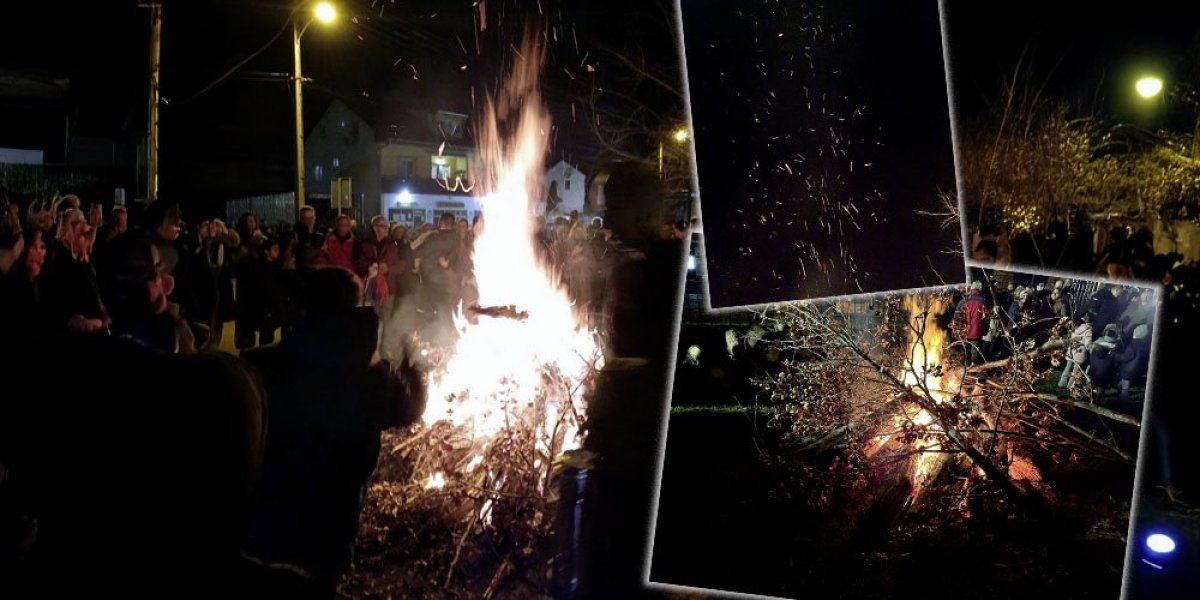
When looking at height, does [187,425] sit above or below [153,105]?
below

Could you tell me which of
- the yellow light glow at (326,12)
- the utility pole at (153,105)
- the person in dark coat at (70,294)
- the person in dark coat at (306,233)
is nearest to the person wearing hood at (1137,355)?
the person in dark coat at (70,294)

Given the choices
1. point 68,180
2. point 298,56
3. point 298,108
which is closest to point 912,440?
point 298,56

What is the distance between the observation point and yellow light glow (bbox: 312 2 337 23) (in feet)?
49.2

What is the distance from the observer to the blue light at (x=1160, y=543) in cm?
217

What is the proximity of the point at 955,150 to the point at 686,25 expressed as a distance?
605 millimetres

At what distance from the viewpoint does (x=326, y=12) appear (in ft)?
49.3

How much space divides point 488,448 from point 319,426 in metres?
1.63

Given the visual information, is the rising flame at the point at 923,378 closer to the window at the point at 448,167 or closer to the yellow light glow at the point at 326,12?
the yellow light glow at the point at 326,12

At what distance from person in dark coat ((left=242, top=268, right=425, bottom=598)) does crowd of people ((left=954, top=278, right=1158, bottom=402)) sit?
193 centimetres

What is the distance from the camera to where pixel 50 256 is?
21.2ft

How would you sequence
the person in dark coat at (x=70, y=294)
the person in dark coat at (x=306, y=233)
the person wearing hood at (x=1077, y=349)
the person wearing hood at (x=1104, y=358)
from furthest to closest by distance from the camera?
the person in dark coat at (x=306, y=233) → the person in dark coat at (x=70, y=294) → the person wearing hood at (x=1077, y=349) → the person wearing hood at (x=1104, y=358)

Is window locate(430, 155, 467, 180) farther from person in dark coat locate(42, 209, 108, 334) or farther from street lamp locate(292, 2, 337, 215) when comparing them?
person in dark coat locate(42, 209, 108, 334)

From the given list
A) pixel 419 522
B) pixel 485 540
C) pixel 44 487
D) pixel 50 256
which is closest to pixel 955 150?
pixel 44 487

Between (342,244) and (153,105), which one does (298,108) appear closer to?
(153,105)
